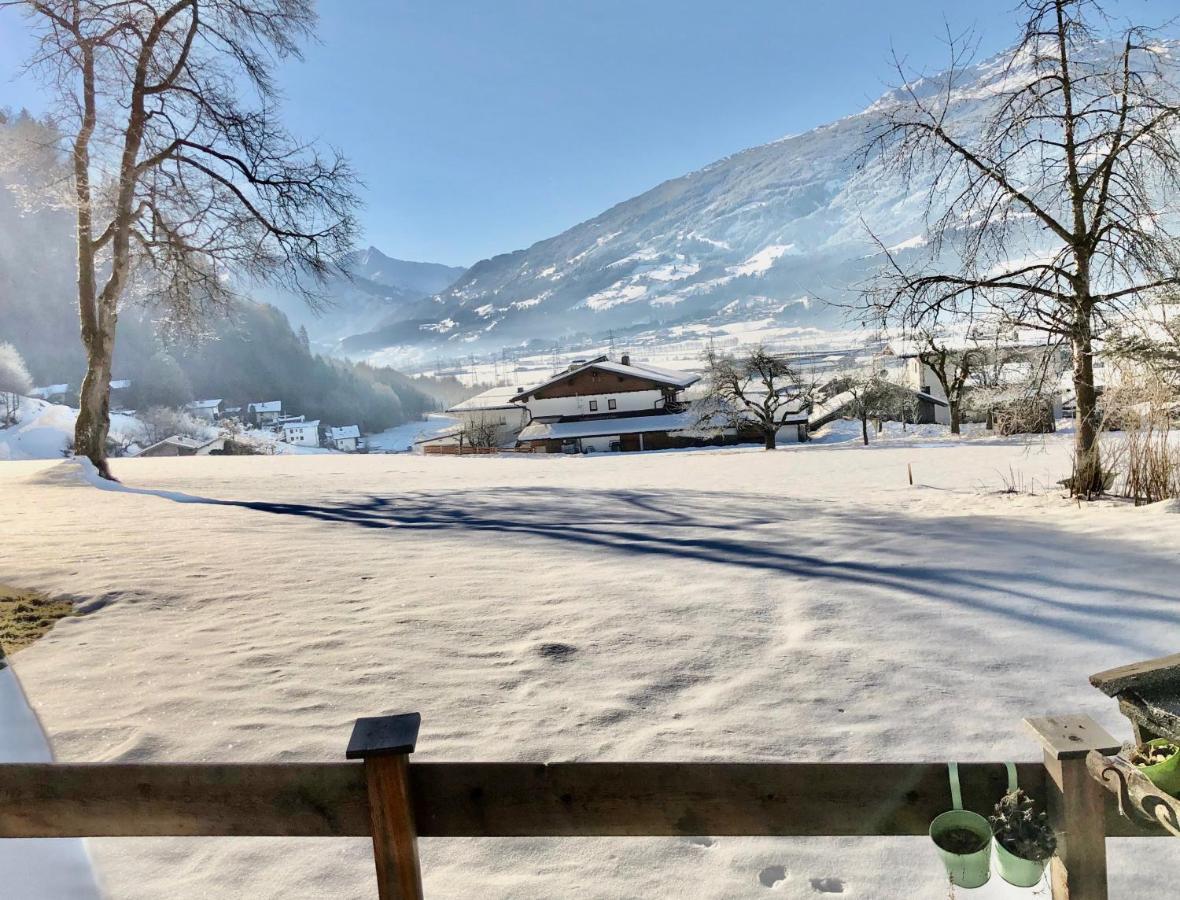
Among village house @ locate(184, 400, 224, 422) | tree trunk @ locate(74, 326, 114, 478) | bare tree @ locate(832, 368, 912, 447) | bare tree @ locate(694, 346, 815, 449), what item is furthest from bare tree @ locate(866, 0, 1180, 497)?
village house @ locate(184, 400, 224, 422)

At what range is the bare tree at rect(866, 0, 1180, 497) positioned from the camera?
9289 millimetres

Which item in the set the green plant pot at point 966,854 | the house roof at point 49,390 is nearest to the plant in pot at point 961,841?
the green plant pot at point 966,854

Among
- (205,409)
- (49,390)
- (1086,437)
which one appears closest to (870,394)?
(1086,437)

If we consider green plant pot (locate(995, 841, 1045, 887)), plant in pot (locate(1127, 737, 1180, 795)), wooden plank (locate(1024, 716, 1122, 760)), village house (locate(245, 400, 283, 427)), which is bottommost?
green plant pot (locate(995, 841, 1045, 887))

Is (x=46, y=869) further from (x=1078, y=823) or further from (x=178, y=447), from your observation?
(x=178, y=447)

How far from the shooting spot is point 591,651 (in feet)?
16.5

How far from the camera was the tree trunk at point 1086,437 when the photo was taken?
10.2 metres

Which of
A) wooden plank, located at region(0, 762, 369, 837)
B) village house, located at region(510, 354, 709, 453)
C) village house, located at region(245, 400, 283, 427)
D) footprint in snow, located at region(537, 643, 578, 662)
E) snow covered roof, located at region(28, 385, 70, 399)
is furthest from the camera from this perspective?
village house, located at region(245, 400, 283, 427)

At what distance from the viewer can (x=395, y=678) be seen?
15.0 feet

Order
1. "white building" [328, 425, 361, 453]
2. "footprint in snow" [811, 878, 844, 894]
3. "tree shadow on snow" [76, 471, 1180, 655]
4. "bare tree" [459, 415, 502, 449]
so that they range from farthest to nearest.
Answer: "white building" [328, 425, 361, 453] < "bare tree" [459, 415, 502, 449] < "tree shadow on snow" [76, 471, 1180, 655] < "footprint in snow" [811, 878, 844, 894]

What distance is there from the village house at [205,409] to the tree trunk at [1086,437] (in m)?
101

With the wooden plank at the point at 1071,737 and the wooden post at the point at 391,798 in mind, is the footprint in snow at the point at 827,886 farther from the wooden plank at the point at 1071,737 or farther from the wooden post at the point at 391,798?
the wooden post at the point at 391,798

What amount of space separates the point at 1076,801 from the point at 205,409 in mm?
111930

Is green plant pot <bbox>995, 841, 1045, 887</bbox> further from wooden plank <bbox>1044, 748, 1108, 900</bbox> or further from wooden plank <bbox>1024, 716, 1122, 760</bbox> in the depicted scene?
wooden plank <bbox>1024, 716, 1122, 760</bbox>
